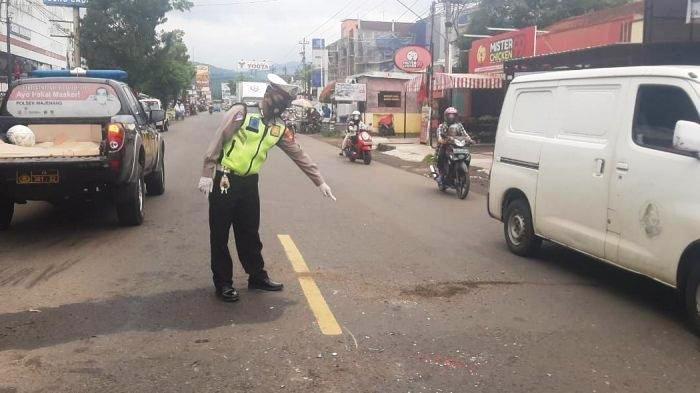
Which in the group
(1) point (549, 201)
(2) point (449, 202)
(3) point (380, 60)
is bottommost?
(2) point (449, 202)

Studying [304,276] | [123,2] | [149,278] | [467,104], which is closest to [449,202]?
[304,276]

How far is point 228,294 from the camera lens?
17.1ft

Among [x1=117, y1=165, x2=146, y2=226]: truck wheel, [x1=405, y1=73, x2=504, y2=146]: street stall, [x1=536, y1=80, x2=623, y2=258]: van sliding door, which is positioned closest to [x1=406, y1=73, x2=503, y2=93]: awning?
[x1=405, y1=73, x2=504, y2=146]: street stall

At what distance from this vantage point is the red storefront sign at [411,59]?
93.6 feet

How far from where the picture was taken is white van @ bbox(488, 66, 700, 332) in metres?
4.73

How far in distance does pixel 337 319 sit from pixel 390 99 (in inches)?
1174

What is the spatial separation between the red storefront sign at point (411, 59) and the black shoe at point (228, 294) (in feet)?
79.3

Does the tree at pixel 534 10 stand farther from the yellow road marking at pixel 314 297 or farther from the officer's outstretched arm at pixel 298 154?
the officer's outstretched arm at pixel 298 154

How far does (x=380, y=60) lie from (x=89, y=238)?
2499 inches

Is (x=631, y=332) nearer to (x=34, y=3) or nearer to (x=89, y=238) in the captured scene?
(x=89, y=238)

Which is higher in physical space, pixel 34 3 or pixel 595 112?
pixel 34 3

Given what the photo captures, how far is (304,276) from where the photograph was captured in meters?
6.04

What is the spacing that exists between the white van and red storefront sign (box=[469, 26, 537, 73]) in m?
15.3

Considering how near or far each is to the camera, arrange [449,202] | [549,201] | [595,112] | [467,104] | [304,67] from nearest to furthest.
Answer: [595,112] < [549,201] < [449,202] < [467,104] < [304,67]
